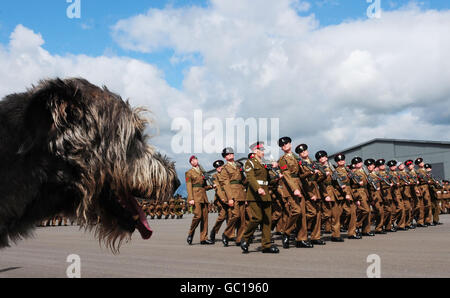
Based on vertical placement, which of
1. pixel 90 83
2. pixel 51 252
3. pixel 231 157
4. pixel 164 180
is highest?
pixel 231 157

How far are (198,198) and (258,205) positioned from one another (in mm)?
3531

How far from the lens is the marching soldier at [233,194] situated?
11.1 m

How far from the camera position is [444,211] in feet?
93.5

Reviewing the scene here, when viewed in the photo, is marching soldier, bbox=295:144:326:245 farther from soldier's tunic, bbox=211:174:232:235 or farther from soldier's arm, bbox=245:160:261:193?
soldier's tunic, bbox=211:174:232:235

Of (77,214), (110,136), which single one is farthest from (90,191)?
(110,136)

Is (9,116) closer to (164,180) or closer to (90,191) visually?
(90,191)

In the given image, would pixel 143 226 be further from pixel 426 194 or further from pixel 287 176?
pixel 426 194

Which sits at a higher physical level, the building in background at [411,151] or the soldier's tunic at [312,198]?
the building in background at [411,151]

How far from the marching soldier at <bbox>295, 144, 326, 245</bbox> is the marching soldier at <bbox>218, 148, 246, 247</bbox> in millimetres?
1716

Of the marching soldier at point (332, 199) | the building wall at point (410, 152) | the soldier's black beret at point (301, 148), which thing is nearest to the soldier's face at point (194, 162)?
the soldier's black beret at point (301, 148)

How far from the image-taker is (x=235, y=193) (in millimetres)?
11633

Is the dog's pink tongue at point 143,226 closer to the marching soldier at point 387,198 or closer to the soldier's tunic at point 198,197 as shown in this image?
the soldier's tunic at point 198,197

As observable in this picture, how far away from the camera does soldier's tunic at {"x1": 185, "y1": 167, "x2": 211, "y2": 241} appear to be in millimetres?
11859

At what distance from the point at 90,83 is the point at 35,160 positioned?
40 cm
